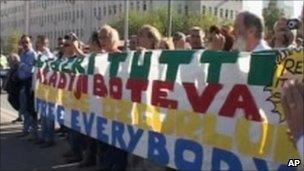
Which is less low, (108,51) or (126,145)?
(108,51)

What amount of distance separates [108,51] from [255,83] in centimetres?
341

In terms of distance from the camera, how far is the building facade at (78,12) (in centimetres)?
10150

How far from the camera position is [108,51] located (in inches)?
318

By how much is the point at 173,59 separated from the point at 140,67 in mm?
741

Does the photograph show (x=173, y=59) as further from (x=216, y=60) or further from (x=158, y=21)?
(x=158, y=21)

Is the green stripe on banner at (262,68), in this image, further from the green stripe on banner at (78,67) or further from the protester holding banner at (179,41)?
the protester holding banner at (179,41)

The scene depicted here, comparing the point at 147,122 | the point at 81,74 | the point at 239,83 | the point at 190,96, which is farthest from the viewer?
the point at 81,74

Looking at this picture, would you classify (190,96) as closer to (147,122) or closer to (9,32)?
(147,122)

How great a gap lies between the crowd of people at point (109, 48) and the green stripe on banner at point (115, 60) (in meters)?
0.19

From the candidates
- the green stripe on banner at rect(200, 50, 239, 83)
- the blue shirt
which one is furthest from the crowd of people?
the green stripe on banner at rect(200, 50, 239, 83)

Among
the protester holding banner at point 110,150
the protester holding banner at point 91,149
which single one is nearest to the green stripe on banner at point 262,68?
the protester holding banner at point 110,150

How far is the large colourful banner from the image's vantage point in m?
4.79

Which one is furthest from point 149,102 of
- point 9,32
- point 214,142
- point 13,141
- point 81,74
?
point 9,32

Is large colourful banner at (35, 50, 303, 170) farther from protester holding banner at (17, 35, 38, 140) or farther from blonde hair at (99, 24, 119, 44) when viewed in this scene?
protester holding banner at (17, 35, 38, 140)
